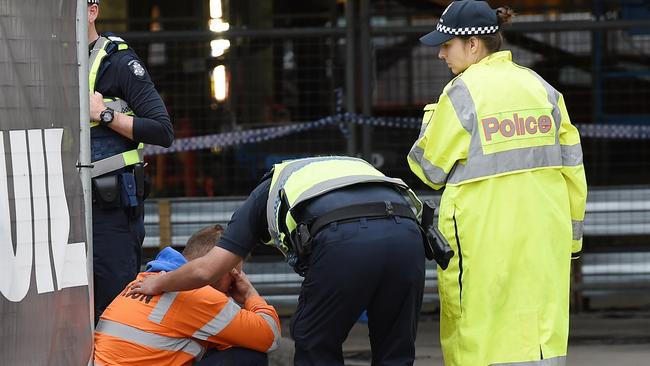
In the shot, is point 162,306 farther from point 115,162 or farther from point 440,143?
point 440,143

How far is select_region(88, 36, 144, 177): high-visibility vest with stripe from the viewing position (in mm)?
5141

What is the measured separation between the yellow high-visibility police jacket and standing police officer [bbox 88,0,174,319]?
1247 millimetres

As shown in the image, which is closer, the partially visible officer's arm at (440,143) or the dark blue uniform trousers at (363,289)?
the dark blue uniform trousers at (363,289)

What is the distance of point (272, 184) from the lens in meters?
4.24

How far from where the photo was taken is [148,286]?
4.53 metres

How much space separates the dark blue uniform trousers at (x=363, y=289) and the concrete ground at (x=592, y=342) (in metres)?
1.94

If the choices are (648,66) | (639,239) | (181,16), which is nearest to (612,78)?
(648,66)

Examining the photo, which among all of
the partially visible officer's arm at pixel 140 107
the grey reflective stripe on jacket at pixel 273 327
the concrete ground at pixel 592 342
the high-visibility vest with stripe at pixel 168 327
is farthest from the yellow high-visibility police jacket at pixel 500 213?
the concrete ground at pixel 592 342

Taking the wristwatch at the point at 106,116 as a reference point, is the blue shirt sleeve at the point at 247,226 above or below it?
below

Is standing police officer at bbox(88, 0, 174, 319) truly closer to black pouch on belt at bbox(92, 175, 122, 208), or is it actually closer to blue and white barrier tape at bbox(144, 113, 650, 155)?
black pouch on belt at bbox(92, 175, 122, 208)

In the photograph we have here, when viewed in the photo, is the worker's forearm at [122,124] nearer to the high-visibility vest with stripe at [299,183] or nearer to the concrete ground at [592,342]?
the high-visibility vest with stripe at [299,183]

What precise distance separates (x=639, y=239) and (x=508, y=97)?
13.2 feet

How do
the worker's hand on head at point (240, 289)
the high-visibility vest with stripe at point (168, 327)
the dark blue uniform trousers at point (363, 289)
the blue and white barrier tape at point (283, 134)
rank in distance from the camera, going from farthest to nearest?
the blue and white barrier tape at point (283, 134) < the worker's hand on head at point (240, 289) < the high-visibility vest with stripe at point (168, 327) < the dark blue uniform trousers at point (363, 289)

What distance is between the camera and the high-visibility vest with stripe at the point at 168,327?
15.1 feet
